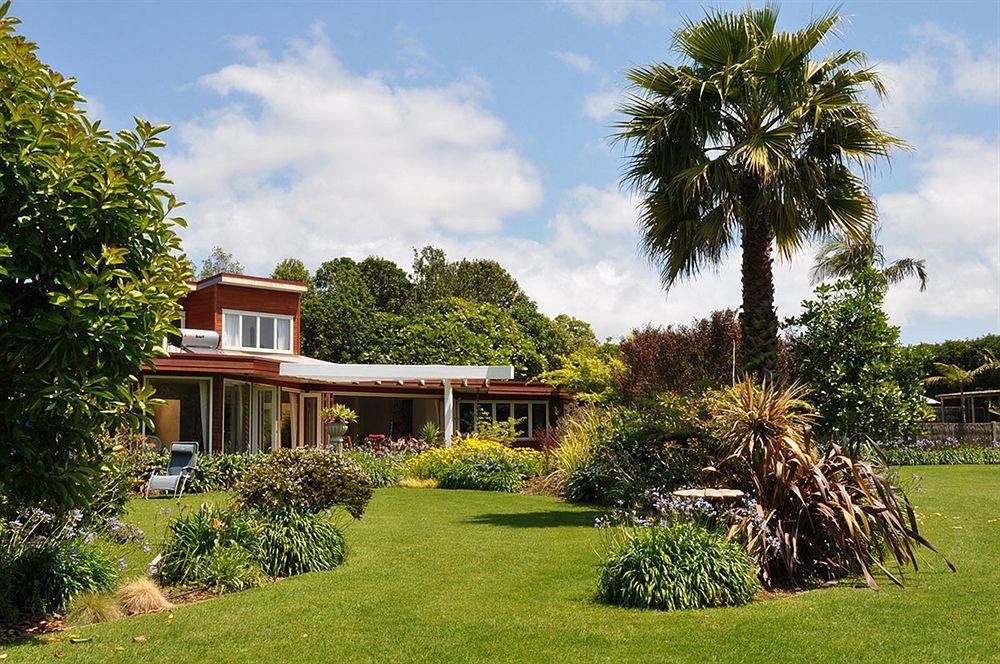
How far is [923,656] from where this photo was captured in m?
6.41

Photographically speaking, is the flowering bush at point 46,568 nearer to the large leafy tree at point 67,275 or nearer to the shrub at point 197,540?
the shrub at point 197,540

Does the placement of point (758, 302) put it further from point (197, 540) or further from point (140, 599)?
point (140, 599)

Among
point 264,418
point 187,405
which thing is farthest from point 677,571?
point 264,418

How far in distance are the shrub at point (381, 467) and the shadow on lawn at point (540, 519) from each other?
19.0ft

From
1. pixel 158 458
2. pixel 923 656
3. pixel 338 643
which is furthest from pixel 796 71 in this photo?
pixel 158 458

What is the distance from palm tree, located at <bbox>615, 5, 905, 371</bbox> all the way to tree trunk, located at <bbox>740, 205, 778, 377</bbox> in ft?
0.05

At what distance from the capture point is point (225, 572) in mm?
9047

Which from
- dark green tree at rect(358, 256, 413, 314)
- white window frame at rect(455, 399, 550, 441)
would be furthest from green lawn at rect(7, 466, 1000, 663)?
dark green tree at rect(358, 256, 413, 314)

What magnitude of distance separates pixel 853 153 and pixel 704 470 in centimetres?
668

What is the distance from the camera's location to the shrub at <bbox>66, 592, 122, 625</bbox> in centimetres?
796

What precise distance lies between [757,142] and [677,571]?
7.85 metres

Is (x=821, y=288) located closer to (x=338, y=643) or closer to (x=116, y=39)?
(x=338, y=643)

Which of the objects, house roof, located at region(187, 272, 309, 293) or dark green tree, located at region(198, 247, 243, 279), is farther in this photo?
dark green tree, located at region(198, 247, 243, 279)

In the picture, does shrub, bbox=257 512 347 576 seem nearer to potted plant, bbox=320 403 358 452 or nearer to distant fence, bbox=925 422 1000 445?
potted plant, bbox=320 403 358 452
